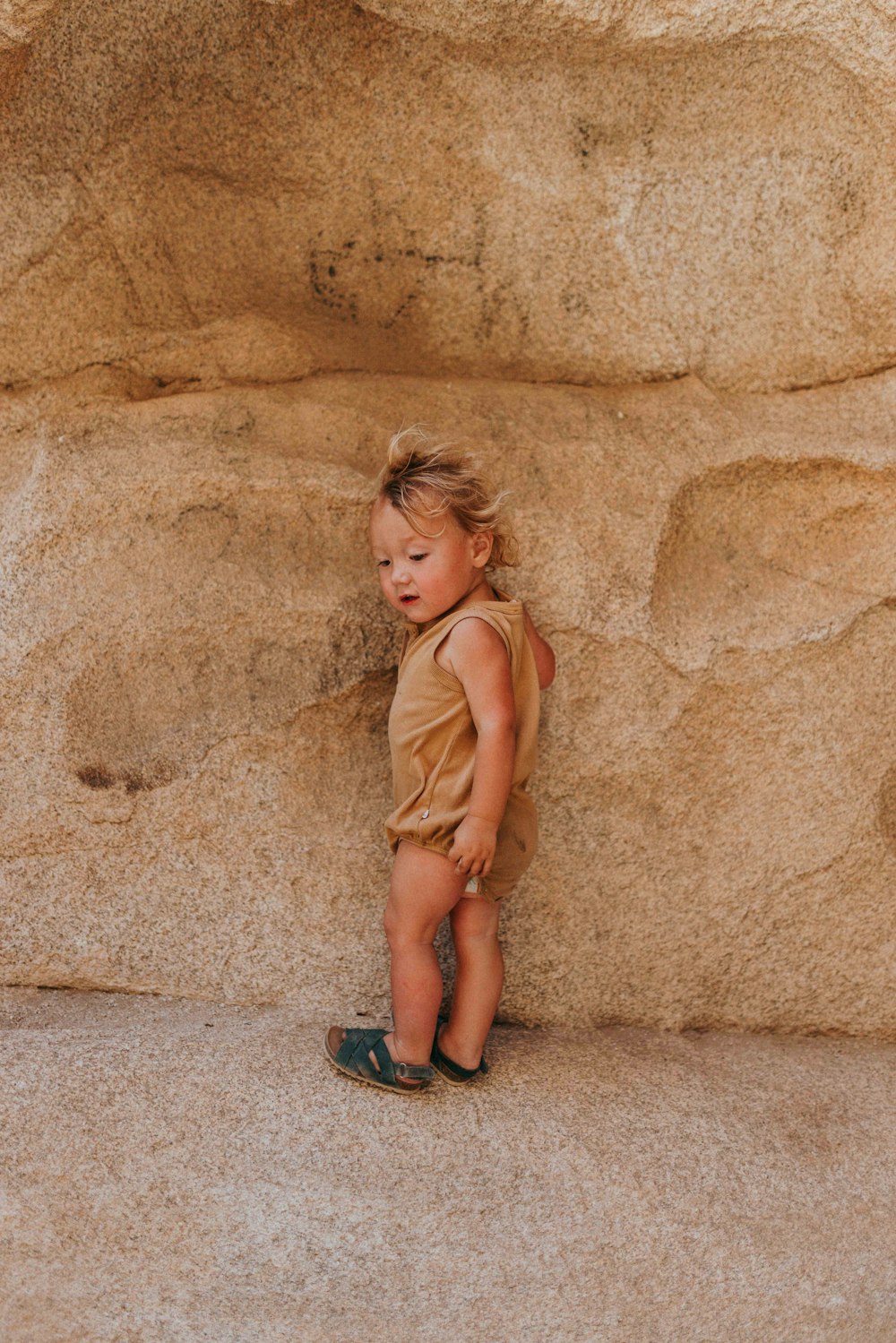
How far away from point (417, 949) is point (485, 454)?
741 mm

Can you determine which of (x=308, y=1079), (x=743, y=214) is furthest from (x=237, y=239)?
(x=308, y=1079)

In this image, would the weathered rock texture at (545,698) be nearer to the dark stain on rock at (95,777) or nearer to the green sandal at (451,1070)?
the dark stain on rock at (95,777)

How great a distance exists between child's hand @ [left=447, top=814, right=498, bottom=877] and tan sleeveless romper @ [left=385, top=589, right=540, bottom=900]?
4 cm

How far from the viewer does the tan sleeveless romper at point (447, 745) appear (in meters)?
1.75

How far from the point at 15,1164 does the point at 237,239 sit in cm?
135

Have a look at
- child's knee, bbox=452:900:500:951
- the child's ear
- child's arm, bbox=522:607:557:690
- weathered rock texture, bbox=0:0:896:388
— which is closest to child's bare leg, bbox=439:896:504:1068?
child's knee, bbox=452:900:500:951

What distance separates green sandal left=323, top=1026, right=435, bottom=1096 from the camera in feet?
5.78

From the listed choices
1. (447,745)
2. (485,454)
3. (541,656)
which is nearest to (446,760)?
(447,745)

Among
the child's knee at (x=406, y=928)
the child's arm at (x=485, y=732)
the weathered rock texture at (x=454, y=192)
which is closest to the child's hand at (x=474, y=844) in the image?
the child's arm at (x=485, y=732)

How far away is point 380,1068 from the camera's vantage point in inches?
69.8

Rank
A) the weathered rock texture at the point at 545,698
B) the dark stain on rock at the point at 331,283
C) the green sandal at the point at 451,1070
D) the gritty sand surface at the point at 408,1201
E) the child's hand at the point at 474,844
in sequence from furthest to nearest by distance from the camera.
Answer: the dark stain on rock at the point at 331,283
the weathered rock texture at the point at 545,698
the green sandal at the point at 451,1070
the child's hand at the point at 474,844
the gritty sand surface at the point at 408,1201

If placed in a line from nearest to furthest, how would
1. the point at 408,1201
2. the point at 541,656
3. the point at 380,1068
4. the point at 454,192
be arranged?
the point at 408,1201, the point at 380,1068, the point at 541,656, the point at 454,192

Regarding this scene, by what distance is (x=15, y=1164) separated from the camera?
1.62 metres

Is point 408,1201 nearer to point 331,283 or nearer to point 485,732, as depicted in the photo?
point 485,732
